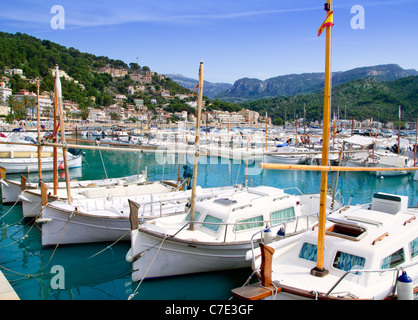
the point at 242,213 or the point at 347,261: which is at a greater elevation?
the point at 242,213

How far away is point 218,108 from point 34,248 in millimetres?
180713

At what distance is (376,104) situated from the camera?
166m

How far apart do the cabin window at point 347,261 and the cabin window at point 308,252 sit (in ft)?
1.97

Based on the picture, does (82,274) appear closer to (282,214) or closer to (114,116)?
(282,214)

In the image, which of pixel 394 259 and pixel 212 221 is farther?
pixel 212 221

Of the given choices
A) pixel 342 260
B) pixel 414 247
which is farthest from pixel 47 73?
pixel 414 247

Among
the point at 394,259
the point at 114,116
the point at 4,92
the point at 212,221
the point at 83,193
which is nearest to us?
the point at 394,259

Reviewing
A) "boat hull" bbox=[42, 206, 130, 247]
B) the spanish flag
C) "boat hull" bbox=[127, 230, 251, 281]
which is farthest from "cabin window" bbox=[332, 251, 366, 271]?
"boat hull" bbox=[42, 206, 130, 247]

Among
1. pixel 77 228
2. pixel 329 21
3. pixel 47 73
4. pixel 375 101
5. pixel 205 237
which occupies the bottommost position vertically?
pixel 77 228

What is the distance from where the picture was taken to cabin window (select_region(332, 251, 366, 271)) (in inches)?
315

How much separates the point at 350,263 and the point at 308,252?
1.13 metres

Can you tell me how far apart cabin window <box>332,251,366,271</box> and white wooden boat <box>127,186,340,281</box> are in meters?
2.50

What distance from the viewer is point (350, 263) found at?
8109 millimetres
